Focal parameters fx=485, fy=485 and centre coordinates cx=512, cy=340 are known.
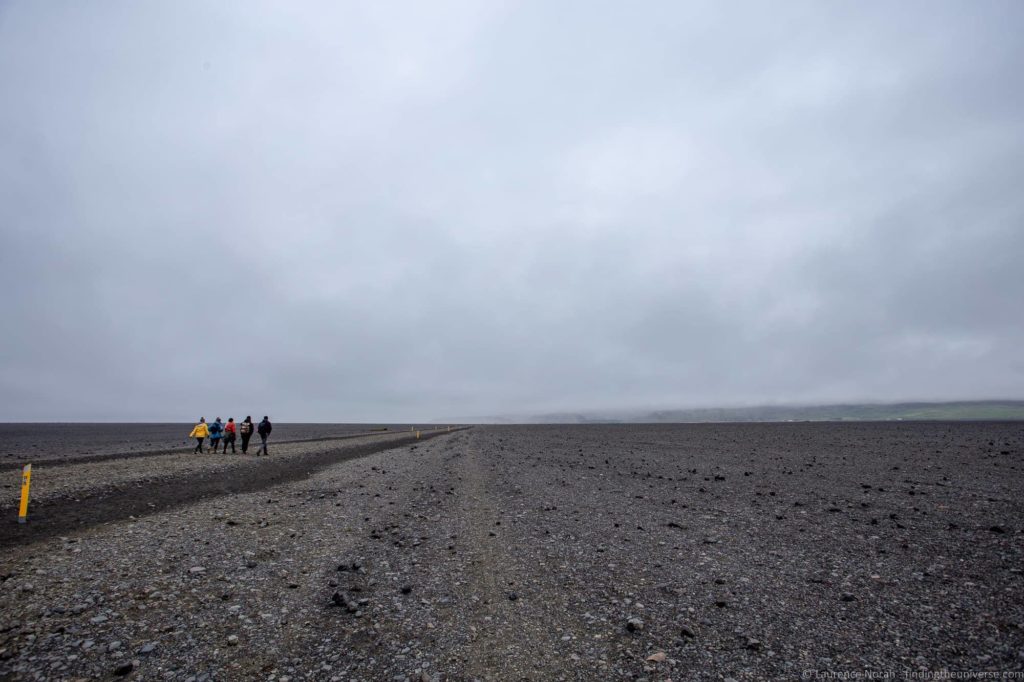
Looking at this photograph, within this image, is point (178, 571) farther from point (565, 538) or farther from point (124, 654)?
point (565, 538)

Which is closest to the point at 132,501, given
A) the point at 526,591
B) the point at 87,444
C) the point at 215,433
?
the point at 526,591

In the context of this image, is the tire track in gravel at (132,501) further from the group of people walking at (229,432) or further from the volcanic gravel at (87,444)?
the volcanic gravel at (87,444)

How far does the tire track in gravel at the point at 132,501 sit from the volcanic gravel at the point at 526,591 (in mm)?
1064

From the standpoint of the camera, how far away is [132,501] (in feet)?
58.3

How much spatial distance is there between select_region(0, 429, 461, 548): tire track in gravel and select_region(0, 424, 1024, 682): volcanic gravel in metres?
1.06

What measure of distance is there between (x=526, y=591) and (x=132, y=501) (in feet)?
54.5

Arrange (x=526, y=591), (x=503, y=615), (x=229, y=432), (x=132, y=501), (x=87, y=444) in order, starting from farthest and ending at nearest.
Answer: (x=87, y=444)
(x=229, y=432)
(x=132, y=501)
(x=526, y=591)
(x=503, y=615)

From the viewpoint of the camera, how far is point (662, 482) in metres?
22.8

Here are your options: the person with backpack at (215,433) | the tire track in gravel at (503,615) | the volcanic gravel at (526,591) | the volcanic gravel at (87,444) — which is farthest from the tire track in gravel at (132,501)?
the volcanic gravel at (87,444)

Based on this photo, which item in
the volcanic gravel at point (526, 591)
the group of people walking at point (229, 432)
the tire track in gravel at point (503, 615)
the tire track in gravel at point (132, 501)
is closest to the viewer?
the tire track in gravel at point (503, 615)

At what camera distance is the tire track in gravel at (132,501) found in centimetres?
1312

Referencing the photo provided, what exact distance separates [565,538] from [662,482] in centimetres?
1161

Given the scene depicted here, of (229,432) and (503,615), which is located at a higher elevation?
(229,432)

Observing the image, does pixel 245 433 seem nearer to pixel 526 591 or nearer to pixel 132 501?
pixel 132 501
